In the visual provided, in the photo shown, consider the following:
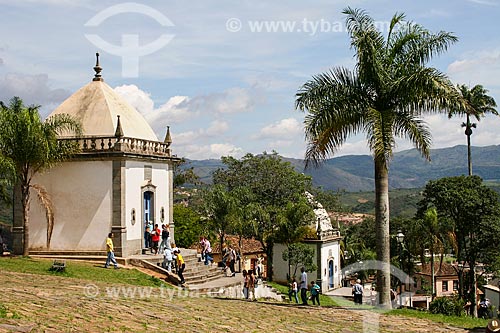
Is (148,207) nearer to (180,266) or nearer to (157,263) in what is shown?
(157,263)

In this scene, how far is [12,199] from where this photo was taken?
2423 cm

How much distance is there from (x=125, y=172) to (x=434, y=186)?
2378cm

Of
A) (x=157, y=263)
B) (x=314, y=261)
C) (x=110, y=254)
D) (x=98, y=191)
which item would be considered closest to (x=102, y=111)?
(x=98, y=191)

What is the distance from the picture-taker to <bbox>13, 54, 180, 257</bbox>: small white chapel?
74.4 feet

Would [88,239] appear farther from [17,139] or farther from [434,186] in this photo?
[434,186]

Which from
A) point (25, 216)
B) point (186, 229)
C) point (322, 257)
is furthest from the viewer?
point (322, 257)

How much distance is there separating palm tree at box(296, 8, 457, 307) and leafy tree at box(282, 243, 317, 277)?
20.4 m

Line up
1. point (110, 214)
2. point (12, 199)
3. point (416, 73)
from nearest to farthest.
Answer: point (416, 73) → point (110, 214) → point (12, 199)

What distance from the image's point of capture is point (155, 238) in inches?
926

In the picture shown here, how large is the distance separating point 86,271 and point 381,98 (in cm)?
1079

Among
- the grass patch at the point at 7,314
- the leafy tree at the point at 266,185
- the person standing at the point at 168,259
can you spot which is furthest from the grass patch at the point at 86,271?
the leafy tree at the point at 266,185

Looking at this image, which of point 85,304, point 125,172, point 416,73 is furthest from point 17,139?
point 416,73

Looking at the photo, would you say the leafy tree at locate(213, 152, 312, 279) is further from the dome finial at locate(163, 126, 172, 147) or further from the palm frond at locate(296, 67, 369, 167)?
the palm frond at locate(296, 67, 369, 167)

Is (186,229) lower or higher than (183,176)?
lower
